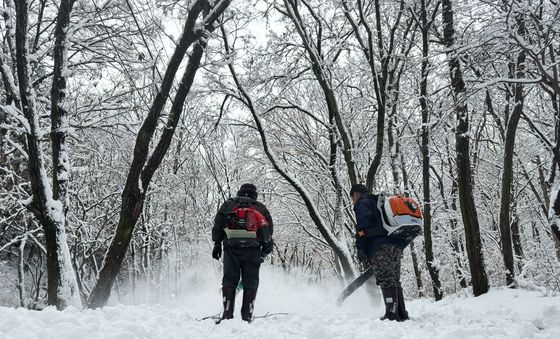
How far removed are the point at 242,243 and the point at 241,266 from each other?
327 millimetres

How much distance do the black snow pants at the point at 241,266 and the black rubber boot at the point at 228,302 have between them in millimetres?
60

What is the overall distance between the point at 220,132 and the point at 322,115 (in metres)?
5.94

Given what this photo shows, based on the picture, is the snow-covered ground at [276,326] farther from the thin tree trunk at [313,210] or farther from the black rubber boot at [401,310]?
the thin tree trunk at [313,210]

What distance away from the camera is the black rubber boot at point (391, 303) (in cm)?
504

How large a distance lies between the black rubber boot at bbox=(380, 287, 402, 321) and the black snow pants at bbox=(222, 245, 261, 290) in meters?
1.58

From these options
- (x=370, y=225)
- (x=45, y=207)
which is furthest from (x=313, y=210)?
(x=45, y=207)

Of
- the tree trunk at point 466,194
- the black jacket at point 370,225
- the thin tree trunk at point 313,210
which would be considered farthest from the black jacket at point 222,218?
the thin tree trunk at point 313,210

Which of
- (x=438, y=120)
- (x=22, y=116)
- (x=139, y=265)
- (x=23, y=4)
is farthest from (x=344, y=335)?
(x=139, y=265)


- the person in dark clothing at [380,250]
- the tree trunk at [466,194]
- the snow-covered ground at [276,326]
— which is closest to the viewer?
the snow-covered ground at [276,326]

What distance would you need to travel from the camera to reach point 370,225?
5375 mm

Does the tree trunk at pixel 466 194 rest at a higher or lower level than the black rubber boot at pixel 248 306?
higher

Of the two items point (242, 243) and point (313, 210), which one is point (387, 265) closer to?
point (242, 243)

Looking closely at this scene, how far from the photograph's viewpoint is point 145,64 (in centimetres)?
668

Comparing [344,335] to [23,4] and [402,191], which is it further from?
[402,191]
